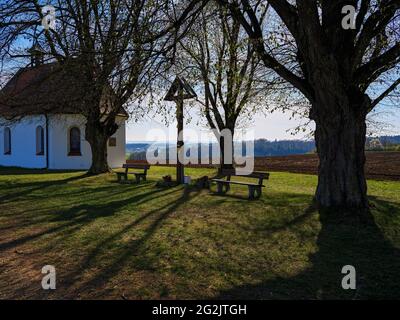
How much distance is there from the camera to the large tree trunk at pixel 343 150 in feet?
27.7

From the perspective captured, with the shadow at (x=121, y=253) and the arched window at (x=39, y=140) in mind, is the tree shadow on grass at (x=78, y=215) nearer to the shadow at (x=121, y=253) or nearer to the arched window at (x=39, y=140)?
the shadow at (x=121, y=253)

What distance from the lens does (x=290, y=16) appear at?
8.56 meters

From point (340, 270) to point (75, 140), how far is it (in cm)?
2391

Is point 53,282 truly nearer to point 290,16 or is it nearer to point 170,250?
point 170,250

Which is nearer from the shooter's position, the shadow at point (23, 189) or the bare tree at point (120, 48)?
the bare tree at point (120, 48)

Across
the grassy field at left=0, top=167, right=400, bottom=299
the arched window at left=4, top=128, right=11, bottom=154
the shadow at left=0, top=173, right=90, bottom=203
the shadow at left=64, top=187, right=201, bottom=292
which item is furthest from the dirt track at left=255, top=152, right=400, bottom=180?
the arched window at left=4, top=128, right=11, bottom=154

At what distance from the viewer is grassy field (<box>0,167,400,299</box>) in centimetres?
464

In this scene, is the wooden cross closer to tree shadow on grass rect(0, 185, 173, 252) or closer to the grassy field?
tree shadow on grass rect(0, 185, 173, 252)

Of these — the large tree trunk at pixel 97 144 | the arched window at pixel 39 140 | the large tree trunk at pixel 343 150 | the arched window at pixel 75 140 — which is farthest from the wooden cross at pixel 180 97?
the arched window at pixel 39 140

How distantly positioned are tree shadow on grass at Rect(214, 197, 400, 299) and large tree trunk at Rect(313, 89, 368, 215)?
Result: 0.95 m

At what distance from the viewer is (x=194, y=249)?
632cm

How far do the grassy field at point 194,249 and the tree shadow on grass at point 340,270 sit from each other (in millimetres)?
13
